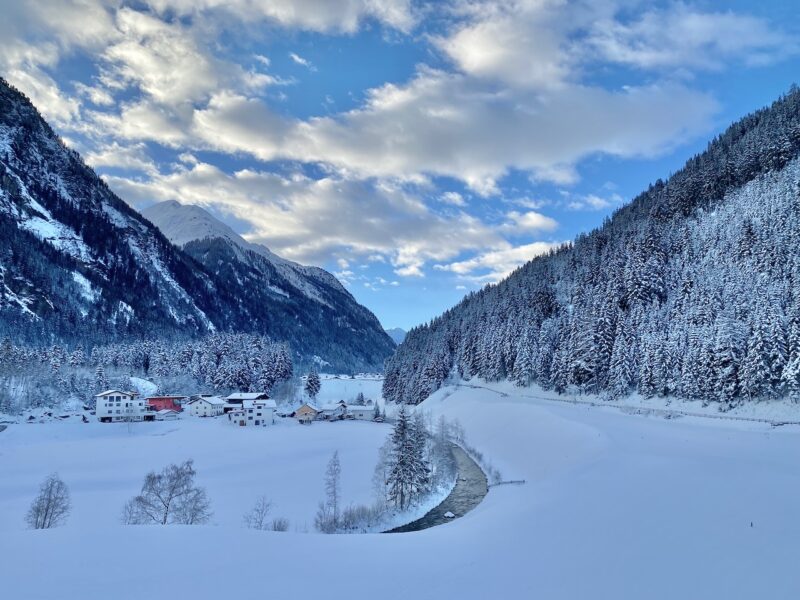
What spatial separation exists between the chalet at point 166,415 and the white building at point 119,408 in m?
2.68

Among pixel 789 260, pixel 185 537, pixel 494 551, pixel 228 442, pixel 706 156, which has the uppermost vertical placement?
pixel 706 156

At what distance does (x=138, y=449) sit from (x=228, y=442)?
43.7ft

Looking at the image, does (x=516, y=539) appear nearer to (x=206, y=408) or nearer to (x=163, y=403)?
(x=206, y=408)

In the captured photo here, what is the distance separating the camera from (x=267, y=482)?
46.2 m

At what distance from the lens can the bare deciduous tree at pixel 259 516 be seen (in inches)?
1270

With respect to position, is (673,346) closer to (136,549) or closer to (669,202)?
(669,202)

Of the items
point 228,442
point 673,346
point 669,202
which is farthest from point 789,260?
point 228,442

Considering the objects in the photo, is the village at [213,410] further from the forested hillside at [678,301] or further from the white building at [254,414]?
the forested hillside at [678,301]

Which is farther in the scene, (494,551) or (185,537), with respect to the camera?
(494,551)

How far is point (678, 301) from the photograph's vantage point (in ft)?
→ 260

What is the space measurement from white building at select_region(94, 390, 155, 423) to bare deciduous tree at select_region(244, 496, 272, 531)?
73.3m

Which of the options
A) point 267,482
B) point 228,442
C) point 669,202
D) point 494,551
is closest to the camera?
point 494,551

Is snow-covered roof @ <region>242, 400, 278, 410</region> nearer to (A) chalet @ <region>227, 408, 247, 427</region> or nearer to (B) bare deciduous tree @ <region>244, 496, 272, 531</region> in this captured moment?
(A) chalet @ <region>227, 408, 247, 427</region>

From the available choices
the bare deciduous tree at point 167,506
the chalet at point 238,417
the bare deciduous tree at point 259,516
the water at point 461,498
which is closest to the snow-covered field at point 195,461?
the bare deciduous tree at point 259,516
